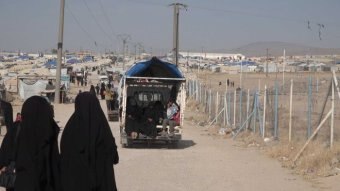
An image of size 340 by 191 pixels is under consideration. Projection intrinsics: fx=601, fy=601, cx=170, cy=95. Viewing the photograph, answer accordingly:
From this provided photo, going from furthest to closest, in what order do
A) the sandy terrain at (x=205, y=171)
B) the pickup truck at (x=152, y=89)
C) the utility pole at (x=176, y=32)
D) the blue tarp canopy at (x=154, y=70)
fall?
the utility pole at (x=176, y=32), the blue tarp canopy at (x=154, y=70), the pickup truck at (x=152, y=89), the sandy terrain at (x=205, y=171)

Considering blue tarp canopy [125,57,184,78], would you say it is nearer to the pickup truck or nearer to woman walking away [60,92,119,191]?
the pickup truck

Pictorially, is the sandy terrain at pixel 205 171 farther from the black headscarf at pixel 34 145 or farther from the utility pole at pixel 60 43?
the utility pole at pixel 60 43

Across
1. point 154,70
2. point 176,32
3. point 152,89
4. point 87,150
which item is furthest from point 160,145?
point 176,32

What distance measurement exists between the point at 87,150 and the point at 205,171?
7.80 meters

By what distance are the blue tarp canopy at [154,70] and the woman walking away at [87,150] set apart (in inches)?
550

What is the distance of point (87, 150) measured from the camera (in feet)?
20.0

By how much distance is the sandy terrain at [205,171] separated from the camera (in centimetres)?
1156

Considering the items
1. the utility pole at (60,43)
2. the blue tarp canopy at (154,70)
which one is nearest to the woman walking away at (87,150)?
the blue tarp canopy at (154,70)

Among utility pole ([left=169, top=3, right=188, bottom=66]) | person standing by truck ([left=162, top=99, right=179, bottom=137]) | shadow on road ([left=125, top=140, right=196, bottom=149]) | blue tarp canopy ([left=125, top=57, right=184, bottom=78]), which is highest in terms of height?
utility pole ([left=169, top=3, right=188, bottom=66])

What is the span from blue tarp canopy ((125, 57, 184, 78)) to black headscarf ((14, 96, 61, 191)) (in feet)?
45.9

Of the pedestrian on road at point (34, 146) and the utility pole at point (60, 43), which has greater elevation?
the utility pole at point (60, 43)

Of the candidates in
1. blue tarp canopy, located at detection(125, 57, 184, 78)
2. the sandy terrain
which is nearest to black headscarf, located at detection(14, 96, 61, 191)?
the sandy terrain

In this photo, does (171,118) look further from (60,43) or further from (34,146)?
(60,43)

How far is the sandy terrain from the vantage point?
37.9 ft
